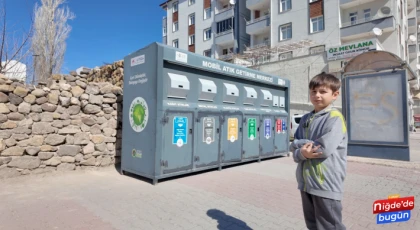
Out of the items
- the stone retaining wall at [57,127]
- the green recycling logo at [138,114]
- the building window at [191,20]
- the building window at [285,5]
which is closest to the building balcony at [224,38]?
the building window at [191,20]

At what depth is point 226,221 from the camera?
3.38 m

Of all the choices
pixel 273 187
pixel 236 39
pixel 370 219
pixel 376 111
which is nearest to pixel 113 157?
pixel 273 187

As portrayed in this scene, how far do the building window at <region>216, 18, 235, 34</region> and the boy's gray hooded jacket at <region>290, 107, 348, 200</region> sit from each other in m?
30.4

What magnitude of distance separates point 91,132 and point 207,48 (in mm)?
28733

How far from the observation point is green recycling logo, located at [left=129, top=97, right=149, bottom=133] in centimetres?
530

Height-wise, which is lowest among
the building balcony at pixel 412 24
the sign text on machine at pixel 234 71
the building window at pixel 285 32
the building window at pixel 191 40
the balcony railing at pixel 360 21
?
the sign text on machine at pixel 234 71

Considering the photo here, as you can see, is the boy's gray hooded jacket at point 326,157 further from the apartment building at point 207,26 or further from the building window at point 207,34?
the building window at point 207,34

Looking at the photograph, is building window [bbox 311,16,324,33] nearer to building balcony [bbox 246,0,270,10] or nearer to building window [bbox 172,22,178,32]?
building balcony [bbox 246,0,270,10]

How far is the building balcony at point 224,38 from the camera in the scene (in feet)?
101

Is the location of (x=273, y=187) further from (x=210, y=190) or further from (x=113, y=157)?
(x=113, y=157)

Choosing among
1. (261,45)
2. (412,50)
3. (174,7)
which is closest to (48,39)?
(261,45)

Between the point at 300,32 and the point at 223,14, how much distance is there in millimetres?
11298

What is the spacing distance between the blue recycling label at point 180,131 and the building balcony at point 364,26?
21.0 metres

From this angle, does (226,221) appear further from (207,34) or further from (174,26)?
(174,26)
